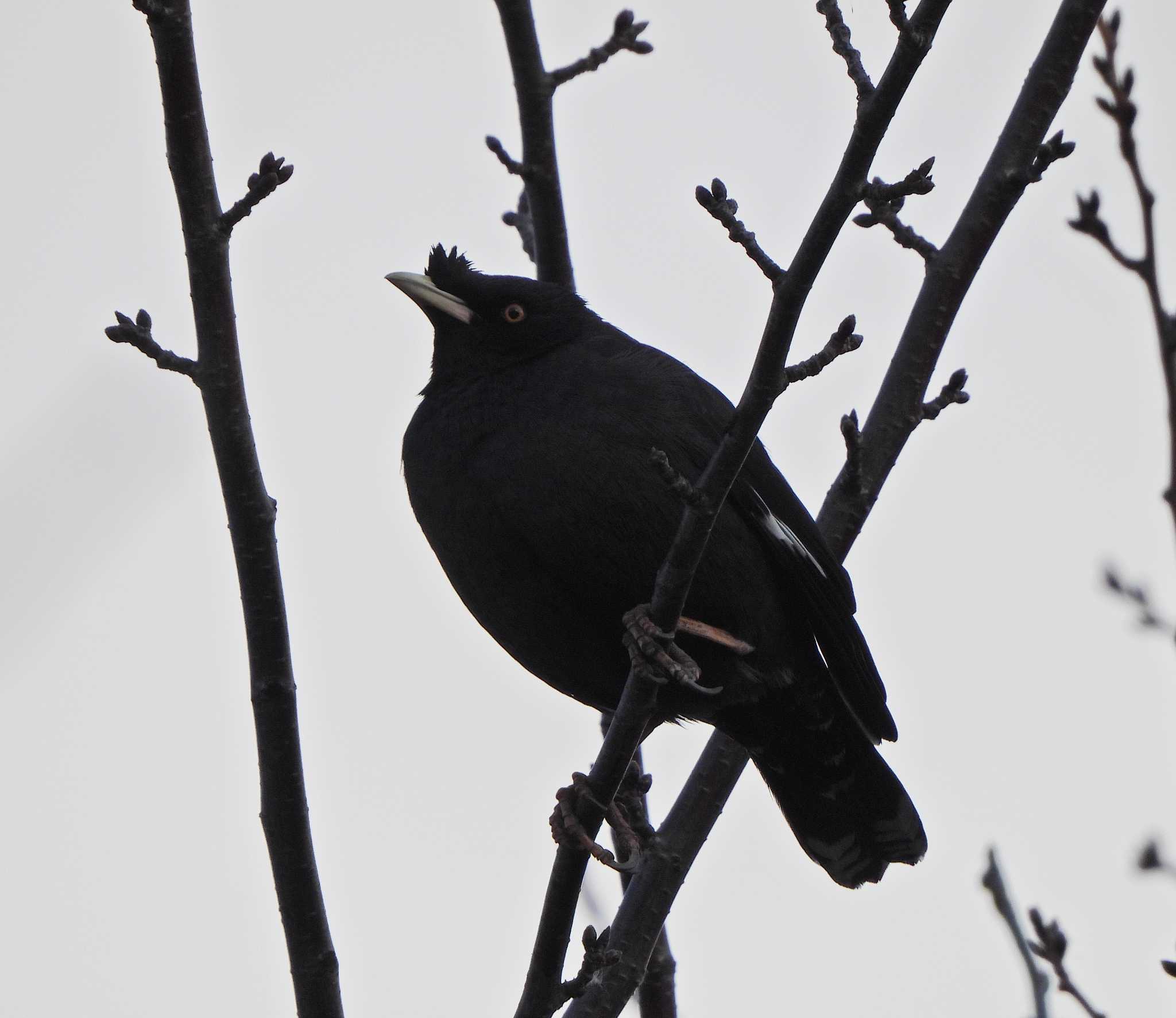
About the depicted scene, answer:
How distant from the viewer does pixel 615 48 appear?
6.63 meters

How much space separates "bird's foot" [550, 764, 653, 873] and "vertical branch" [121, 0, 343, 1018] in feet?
2.53

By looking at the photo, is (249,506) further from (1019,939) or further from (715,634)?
(1019,939)

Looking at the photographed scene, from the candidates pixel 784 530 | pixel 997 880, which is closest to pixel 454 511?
pixel 784 530

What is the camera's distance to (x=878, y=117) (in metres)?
Result: 3.55

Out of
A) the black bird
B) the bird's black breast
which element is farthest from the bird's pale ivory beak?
the bird's black breast

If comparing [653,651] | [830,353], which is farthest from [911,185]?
[653,651]

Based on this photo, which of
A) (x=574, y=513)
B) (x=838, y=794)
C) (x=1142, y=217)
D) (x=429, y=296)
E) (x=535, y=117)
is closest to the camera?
(x=1142, y=217)

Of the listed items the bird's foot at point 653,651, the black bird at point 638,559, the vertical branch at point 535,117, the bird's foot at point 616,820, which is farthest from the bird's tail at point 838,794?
the vertical branch at point 535,117

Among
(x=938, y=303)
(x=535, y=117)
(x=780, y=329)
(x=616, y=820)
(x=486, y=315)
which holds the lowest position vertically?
(x=616, y=820)

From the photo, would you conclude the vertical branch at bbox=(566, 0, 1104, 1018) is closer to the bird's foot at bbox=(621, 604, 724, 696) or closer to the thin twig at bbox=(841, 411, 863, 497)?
the thin twig at bbox=(841, 411, 863, 497)

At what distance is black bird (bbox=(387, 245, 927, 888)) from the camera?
5164 mm

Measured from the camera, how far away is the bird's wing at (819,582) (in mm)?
5535

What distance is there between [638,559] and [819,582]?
0.83 meters

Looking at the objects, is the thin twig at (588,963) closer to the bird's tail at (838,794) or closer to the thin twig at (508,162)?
the bird's tail at (838,794)
